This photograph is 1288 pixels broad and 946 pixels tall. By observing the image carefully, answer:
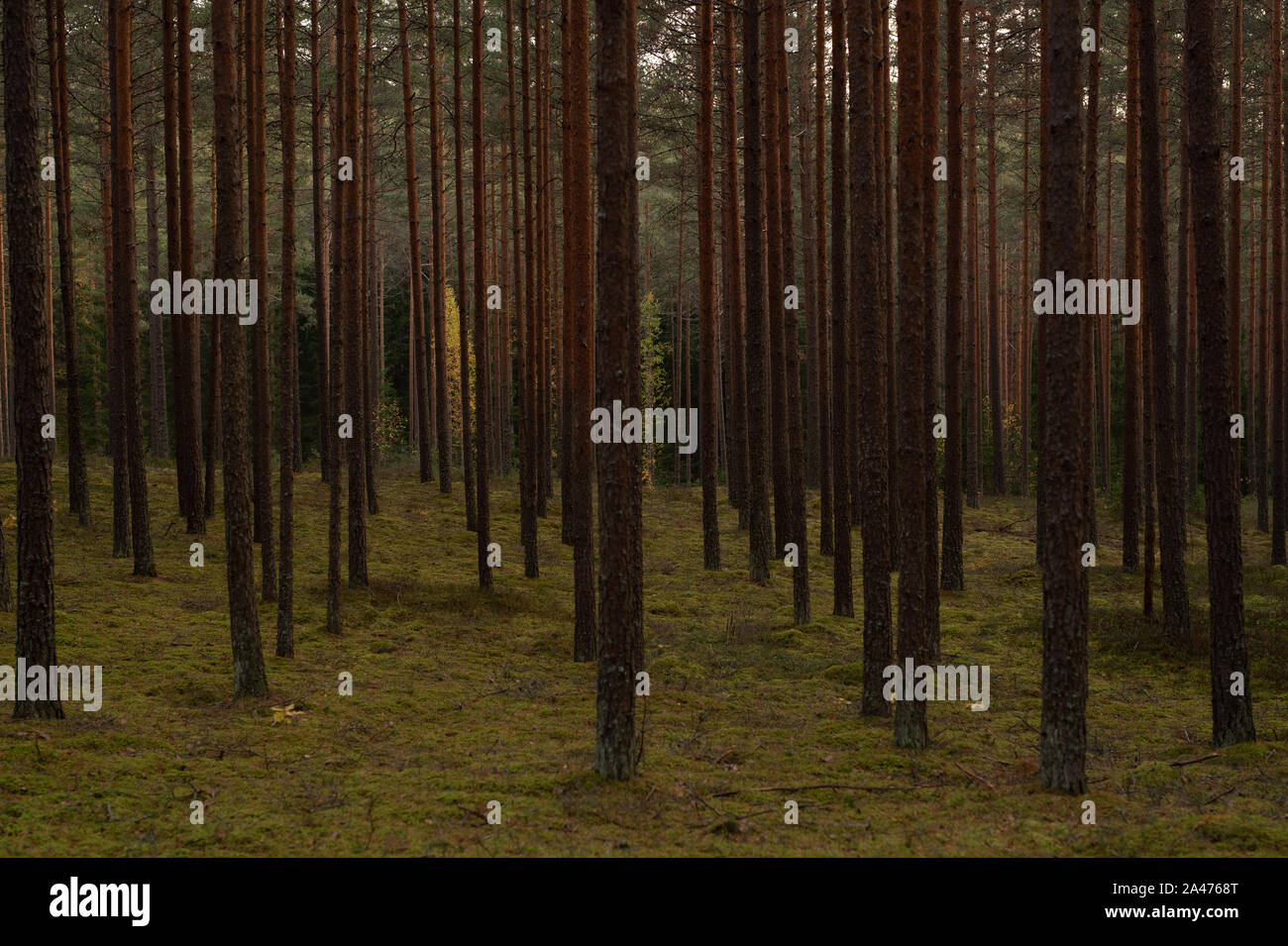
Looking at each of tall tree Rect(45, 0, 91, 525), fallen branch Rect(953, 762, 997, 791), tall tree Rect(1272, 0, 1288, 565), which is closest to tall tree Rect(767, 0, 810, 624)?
fallen branch Rect(953, 762, 997, 791)

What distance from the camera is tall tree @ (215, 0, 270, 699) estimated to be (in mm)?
9109

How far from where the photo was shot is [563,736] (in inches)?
354

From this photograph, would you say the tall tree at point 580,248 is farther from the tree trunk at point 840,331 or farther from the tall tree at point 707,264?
the tall tree at point 707,264

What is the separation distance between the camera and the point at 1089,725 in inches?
381

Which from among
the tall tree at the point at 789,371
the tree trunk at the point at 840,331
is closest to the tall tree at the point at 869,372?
the tree trunk at the point at 840,331

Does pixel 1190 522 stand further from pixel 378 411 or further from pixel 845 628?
pixel 378 411

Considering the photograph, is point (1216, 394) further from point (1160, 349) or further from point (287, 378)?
point (287, 378)

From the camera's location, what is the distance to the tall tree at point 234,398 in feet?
29.9

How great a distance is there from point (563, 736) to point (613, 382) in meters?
3.50

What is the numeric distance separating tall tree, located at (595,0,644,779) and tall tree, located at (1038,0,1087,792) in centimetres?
292

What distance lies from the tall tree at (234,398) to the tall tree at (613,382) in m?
3.91

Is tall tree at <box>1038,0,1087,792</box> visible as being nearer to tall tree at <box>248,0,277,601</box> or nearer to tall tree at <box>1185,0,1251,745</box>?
tall tree at <box>1185,0,1251,745</box>

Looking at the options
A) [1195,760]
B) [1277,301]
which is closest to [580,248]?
[1195,760]
